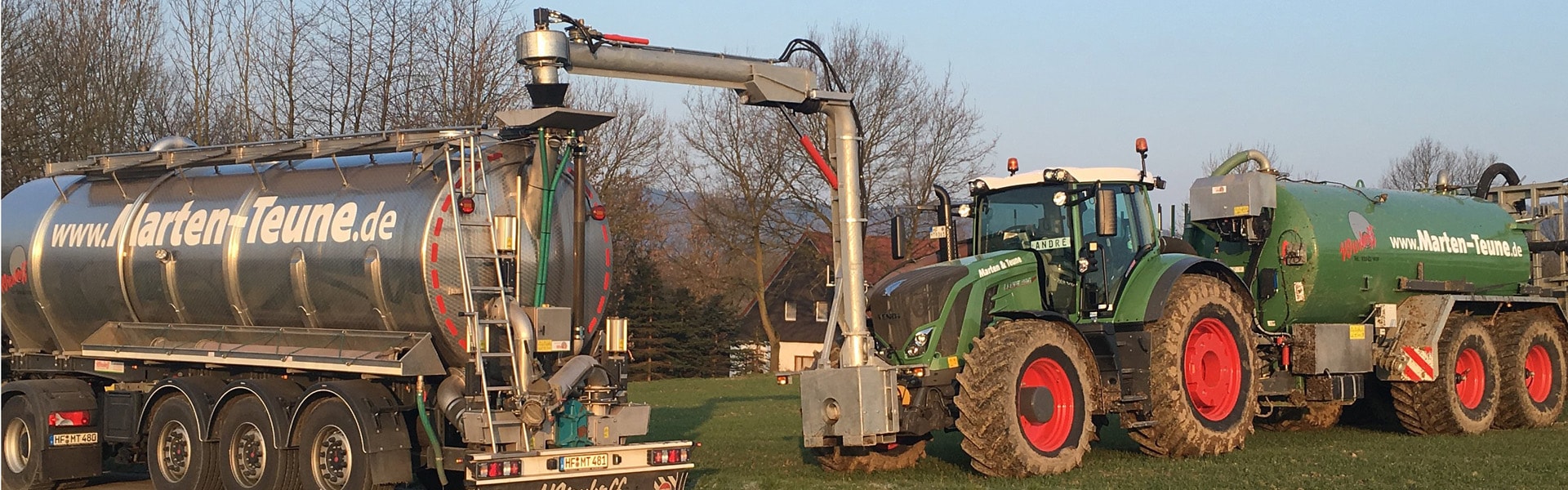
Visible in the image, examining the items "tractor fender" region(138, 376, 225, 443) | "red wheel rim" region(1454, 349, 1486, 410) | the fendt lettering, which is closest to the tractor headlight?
the fendt lettering

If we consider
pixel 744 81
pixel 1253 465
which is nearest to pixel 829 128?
pixel 744 81

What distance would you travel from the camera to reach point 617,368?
1254cm

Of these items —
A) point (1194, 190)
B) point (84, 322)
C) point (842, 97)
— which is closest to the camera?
point (842, 97)

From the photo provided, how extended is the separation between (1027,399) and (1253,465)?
7.41 feet

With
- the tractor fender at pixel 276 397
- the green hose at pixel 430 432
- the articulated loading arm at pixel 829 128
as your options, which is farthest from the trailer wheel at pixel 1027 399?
the tractor fender at pixel 276 397

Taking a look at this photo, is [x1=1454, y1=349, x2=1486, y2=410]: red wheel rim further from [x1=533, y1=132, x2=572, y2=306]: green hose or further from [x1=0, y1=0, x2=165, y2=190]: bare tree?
[x1=0, y1=0, x2=165, y2=190]: bare tree

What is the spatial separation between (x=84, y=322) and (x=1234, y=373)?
425 inches

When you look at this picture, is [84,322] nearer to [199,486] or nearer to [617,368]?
[199,486]

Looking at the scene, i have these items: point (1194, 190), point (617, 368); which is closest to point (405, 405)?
point (617, 368)

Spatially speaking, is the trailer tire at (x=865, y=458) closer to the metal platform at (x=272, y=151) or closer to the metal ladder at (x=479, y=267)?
the metal ladder at (x=479, y=267)

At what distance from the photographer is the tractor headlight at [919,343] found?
12914 millimetres

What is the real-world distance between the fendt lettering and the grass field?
3.48 m

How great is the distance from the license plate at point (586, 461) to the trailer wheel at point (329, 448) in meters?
1.49

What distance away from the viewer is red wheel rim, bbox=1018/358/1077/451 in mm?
12969
